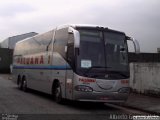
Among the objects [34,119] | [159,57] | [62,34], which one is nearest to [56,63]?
[62,34]

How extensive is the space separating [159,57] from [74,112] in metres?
31.9

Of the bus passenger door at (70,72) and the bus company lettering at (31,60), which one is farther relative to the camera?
the bus company lettering at (31,60)

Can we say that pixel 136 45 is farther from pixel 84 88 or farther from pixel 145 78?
pixel 145 78

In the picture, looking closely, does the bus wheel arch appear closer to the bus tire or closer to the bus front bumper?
the bus front bumper

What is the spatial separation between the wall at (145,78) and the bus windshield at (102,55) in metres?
5.17

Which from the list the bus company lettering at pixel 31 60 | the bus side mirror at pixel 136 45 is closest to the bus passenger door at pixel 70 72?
the bus side mirror at pixel 136 45

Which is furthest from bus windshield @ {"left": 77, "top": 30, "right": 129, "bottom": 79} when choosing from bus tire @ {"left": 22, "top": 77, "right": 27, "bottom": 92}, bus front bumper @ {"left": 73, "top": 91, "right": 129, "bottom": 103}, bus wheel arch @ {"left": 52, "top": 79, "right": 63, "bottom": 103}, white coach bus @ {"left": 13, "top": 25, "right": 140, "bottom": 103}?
bus tire @ {"left": 22, "top": 77, "right": 27, "bottom": 92}

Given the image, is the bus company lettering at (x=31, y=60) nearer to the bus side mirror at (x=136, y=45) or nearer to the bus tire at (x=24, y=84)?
the bus tire at (x=24, y=84)

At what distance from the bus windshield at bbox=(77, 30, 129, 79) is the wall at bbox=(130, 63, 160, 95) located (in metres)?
5.17

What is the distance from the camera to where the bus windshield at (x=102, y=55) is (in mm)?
15844

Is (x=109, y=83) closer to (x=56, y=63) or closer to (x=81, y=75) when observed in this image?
(x=81, y=75)

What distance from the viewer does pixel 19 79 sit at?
1067 inches

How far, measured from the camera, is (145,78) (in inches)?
888

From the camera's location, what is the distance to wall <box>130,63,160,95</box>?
21372 millimetres
